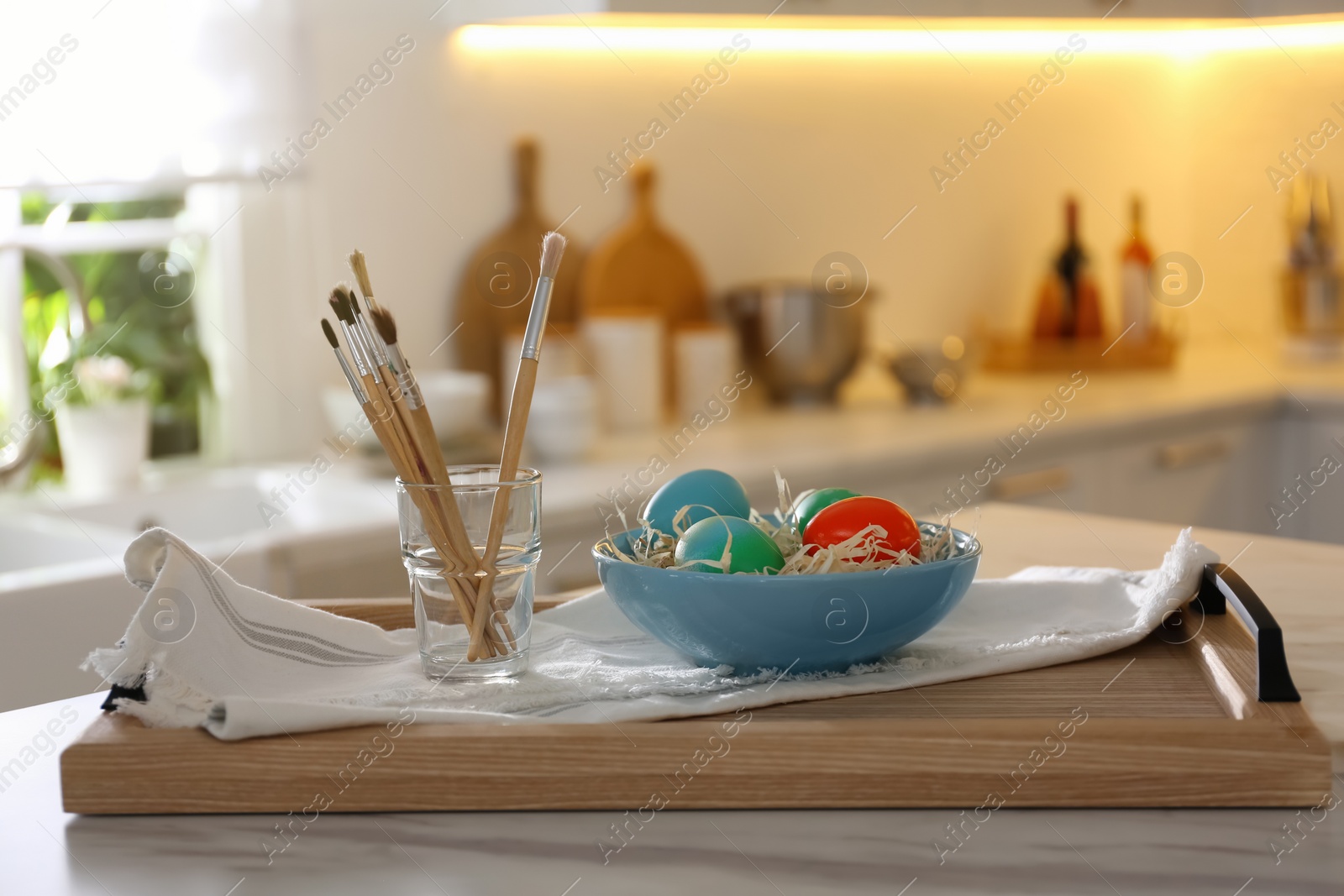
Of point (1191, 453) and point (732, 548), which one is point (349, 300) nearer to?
point (732, 548)

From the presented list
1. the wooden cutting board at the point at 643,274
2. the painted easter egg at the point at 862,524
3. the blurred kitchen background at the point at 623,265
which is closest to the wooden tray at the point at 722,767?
the painted easter egg at the point at 862,524

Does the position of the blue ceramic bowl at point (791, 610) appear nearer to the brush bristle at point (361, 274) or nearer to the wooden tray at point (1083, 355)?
the brush bristle at point (361, 274)

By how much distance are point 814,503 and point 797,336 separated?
66.9 inches

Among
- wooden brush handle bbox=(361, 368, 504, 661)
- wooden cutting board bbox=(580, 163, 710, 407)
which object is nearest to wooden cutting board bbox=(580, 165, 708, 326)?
wooden cutting board bbox=(580, 163, 710, 407)

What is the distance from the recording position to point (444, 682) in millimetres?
771

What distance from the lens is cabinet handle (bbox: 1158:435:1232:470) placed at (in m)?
2.50

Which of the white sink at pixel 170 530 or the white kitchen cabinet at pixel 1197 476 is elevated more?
the white sink at pixel 170 530

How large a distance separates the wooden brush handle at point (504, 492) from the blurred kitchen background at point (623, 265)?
74 centimetres

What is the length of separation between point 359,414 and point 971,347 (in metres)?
1.55

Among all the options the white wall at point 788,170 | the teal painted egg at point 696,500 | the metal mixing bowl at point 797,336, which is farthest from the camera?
the metal mixing bowl at point 797,336

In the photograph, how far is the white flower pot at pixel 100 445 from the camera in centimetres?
192

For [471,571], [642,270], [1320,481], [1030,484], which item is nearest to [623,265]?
[642,270]

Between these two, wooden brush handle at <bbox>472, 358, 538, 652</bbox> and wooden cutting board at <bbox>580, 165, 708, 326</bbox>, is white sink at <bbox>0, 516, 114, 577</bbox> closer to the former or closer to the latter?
wooden cutting board at <bbox>580, 165, 708, 326</bbox>

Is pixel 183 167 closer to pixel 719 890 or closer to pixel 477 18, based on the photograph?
pixel 477 18
